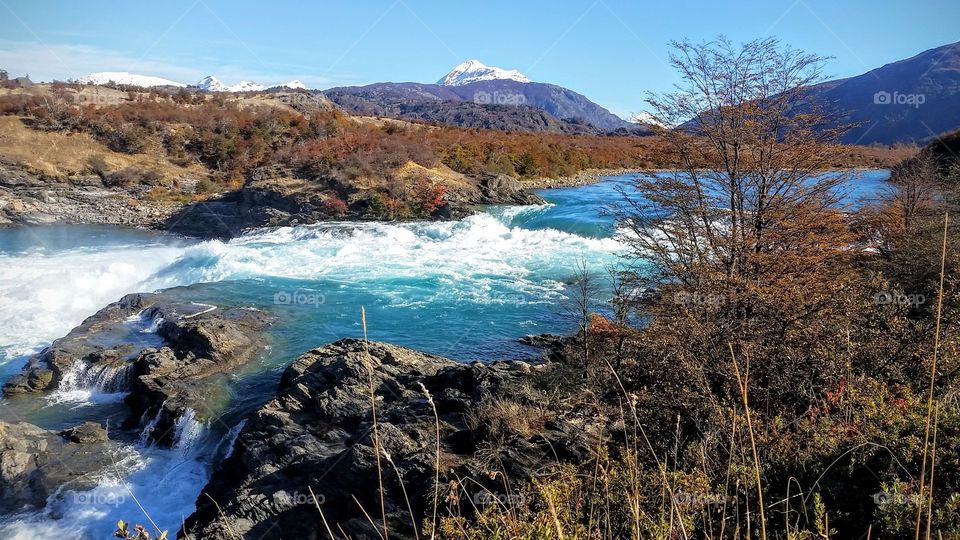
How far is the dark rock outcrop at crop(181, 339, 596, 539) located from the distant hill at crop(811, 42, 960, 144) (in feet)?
208

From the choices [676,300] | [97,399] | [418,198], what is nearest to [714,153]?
[676,300]

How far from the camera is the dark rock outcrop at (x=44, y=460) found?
7.61m

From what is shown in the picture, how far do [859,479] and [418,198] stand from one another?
24650mm

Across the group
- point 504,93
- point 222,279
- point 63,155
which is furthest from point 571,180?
point 504,93

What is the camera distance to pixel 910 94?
68.2 meters

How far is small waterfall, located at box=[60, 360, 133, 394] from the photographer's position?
414 inches

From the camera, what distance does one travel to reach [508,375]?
27.5ft

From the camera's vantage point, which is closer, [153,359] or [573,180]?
[153,359]

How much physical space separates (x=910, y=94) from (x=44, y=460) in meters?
88.6

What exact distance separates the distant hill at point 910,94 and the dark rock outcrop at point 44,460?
218 ft

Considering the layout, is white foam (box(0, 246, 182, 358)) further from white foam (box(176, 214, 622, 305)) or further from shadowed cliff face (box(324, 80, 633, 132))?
shadowed cliff face (box(324, 80, 633, 132))

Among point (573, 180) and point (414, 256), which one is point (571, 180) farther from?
point (414, 256)

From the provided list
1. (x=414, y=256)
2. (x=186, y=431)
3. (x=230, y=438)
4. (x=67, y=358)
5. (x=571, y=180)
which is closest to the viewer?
(x=230, y=438)

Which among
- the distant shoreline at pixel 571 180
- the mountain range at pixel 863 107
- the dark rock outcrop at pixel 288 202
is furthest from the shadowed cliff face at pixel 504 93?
the dark rock outcrop at pixel 288 202
